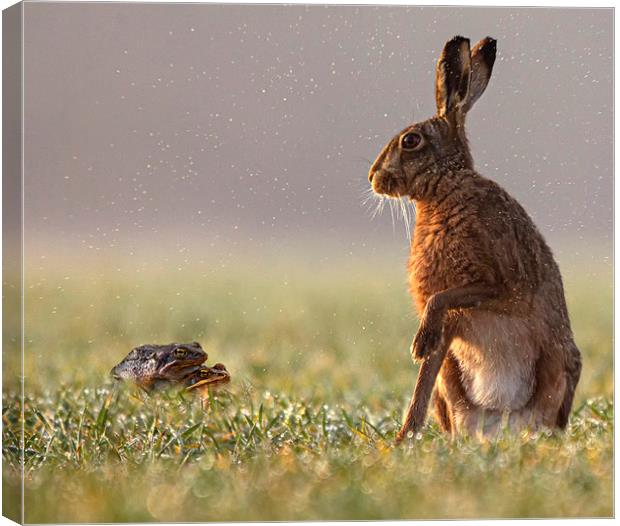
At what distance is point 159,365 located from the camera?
601 cm

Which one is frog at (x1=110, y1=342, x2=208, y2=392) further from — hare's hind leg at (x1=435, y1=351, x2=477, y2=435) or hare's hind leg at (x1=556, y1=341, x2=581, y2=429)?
hare's hind leg at (x1=556, y1=341, x2=581, y2=429)

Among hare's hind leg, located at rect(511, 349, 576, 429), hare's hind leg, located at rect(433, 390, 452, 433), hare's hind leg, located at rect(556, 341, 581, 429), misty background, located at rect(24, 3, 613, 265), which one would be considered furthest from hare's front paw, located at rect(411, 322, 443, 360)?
misty background, located at rect(24, 3, 613, 265)

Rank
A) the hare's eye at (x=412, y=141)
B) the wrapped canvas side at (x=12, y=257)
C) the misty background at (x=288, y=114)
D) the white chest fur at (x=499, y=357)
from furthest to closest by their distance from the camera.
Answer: the hare's eye at (x=412, y=141)
the white chest fur at (x=499, y=357)
the misty background at (x=288, y=114)
the wrapped canvas side at (x=12, y=257)

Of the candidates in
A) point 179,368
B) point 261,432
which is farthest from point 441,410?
point 179,368

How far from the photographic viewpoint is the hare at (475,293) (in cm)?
572

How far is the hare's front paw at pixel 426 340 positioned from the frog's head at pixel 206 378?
0.97 meters

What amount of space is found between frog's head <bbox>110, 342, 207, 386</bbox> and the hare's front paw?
1058 mm

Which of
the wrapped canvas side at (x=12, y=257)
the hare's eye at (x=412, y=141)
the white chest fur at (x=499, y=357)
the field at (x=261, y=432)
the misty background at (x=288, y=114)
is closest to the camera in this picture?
the field at (x=261, y=432)

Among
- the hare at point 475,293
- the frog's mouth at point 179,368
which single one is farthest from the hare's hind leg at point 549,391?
the frog's mouth at point 179,368

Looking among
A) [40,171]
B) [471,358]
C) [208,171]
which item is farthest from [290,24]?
[471,358]

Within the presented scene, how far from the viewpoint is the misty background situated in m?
5.62

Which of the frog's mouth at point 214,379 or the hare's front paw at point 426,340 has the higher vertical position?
the hare's front paw at point 426,340

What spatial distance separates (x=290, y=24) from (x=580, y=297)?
87.0 inches

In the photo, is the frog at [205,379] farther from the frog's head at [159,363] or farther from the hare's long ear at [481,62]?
the hare's long ear at [481,62]
